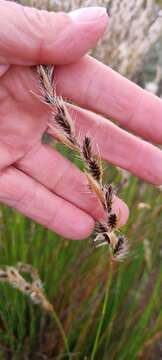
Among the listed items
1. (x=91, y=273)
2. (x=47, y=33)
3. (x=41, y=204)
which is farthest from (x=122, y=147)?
(x=91, y=273)

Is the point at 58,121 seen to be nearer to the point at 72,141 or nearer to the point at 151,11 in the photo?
the point at 72,141

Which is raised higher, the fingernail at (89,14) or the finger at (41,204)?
the fingernail at (89,14)

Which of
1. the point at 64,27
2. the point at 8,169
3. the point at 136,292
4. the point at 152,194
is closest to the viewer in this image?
the point at 64,27

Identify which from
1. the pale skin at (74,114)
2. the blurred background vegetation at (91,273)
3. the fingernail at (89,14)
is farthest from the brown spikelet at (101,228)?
the blurred background vegetation at (91,273)

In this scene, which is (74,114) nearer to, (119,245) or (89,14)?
(89,14)

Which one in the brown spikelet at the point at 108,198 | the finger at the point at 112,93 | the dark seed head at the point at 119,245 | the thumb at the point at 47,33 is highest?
the thumb at the point at 47,33

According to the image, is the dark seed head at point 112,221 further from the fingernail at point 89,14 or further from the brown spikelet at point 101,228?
the fingernail at point 89,14

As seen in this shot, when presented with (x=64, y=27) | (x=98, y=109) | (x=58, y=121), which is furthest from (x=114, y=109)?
(x=58, y=121)

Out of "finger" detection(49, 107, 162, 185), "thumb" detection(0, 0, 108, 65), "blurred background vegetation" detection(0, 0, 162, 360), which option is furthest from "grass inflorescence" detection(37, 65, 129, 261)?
"blurred background vegetation" detection(0, 0, 162, 360)
